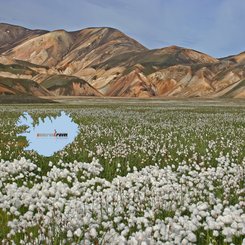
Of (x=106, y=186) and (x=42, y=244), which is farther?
(x=106, y=186)

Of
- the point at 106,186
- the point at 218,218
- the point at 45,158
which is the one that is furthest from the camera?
the point at 45,158

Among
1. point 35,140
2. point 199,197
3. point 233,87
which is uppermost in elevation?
point 233,87

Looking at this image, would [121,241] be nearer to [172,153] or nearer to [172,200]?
[172,200]

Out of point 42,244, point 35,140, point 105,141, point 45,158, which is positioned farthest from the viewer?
point 105,141

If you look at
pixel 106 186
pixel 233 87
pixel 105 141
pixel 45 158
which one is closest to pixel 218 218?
pixel 106 186

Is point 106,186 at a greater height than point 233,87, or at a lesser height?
lesser

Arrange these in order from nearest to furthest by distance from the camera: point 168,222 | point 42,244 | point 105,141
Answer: point 42,244
point 168,222
point 105,141

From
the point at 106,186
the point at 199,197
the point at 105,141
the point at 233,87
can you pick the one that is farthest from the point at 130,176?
the point at 233,87

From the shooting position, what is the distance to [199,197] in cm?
854

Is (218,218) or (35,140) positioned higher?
(35,140)

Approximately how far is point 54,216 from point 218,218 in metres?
2.67

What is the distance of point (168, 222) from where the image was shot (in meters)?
6.52

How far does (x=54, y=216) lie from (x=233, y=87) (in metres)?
198

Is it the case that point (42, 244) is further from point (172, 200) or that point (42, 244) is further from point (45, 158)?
point (45, 158)
